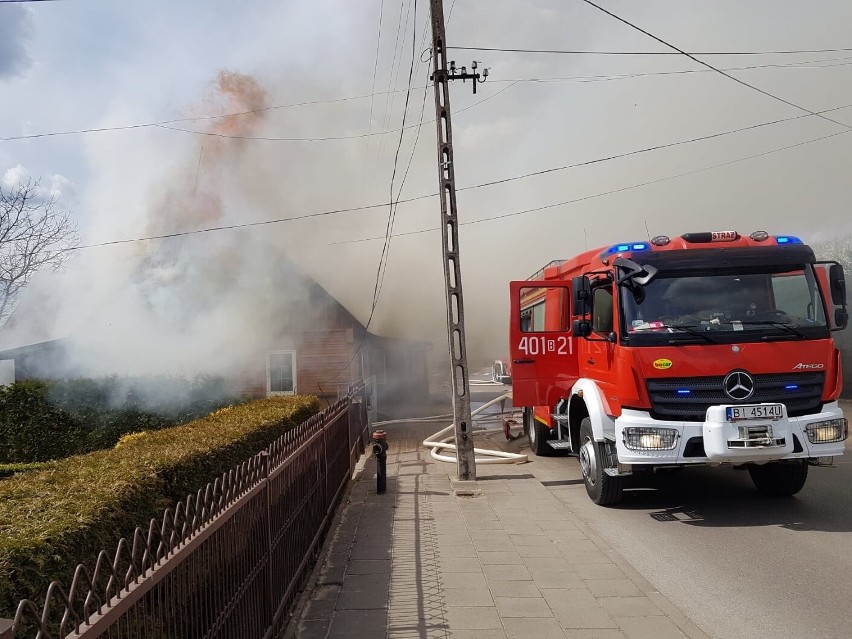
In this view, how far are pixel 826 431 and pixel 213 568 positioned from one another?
239 inches

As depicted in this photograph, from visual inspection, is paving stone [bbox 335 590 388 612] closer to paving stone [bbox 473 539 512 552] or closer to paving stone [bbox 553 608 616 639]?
paving stone [bbox 553 608 616 639]

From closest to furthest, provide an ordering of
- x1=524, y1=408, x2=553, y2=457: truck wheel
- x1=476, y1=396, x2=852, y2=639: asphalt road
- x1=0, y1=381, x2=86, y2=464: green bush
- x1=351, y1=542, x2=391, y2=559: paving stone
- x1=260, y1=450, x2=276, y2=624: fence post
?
x1=260, y1=450, x2=276, y2=624: fence post
x1=476, y1=396, x2=852, y2=639: asphalt road
x1=351, y1=542, x2=391, y2=559: paving stone
x1=524, y1=408, x2=553, y2=457: truck wheel
x1=0, y1=381, x2=86, y2=464: green bush

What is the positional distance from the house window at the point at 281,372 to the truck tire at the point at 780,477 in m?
13.3

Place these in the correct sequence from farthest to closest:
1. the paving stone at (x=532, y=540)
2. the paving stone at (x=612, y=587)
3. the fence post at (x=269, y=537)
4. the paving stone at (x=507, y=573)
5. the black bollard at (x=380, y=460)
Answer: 1. the black bollard at (x=380, y=460)
2. the paving stone at (x=532, y=540)
3. the paving stone at (x=507, y=573)
4. the paving stone at (x=612, y=587)
5. the fence post at (x=269, y=537)

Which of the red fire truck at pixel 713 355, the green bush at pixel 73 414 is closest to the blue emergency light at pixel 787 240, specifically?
the red fire truck at pixel 713 355

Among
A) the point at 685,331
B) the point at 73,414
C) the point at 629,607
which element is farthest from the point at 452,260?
the point at 73,414

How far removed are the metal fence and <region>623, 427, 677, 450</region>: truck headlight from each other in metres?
3.07

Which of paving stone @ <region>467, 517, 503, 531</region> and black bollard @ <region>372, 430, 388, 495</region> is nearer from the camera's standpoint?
paving stone @ <region>467, 517, 503, 531</region>

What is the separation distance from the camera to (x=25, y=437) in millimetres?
14977

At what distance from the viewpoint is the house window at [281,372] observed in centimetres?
1914

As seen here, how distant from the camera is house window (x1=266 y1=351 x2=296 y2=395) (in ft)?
62.8

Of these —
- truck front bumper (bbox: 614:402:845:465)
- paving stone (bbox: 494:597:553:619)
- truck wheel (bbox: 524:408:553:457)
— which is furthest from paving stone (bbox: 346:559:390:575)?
truck wheel (bbox: 524:408:553:457)

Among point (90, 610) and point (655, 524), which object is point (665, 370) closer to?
point (655, 524)

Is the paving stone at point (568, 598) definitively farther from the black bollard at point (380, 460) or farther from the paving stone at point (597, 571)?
the black bollard at point (380, 460)
